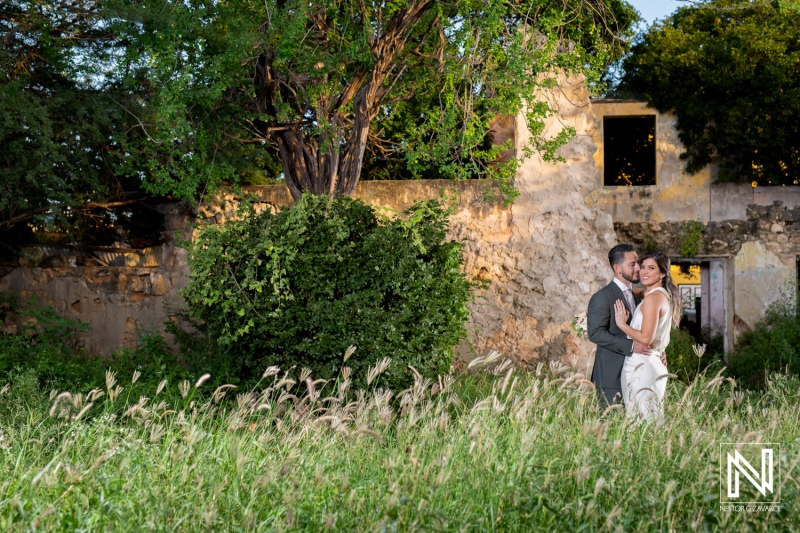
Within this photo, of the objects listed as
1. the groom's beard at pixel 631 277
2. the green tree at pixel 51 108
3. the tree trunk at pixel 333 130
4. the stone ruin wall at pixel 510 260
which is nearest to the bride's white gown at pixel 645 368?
the groom's beard at pixel 631 277

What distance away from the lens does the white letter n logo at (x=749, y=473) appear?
3420 mm

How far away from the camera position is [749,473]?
11.9ft

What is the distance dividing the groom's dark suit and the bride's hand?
0.37 ft

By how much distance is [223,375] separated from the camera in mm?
6762

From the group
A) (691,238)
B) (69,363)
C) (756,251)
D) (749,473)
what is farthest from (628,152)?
(749,473)

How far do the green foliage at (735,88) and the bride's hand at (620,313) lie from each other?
9891 millimetres

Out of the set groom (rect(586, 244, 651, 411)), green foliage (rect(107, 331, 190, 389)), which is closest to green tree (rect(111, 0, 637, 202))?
green foliage (rect(107, 331, 190, 389))

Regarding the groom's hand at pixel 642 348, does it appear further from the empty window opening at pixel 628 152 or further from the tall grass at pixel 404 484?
the empty window opening at pixel 628 152

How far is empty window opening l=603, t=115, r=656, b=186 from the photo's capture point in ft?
53.7

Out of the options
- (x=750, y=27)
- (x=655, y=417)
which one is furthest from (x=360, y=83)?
(x=750, y=27)

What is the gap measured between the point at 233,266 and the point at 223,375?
3.27ft

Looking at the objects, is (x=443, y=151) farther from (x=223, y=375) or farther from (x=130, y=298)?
(x=130, y=298)

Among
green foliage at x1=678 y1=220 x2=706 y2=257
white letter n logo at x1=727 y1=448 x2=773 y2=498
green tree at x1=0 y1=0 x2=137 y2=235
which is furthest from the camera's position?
green foliage at x1=678 y1=220 x2=706 y2=257

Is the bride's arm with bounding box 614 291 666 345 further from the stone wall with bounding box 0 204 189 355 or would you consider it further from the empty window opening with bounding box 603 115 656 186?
the empty window opening with bounding box 603 115 656 186
